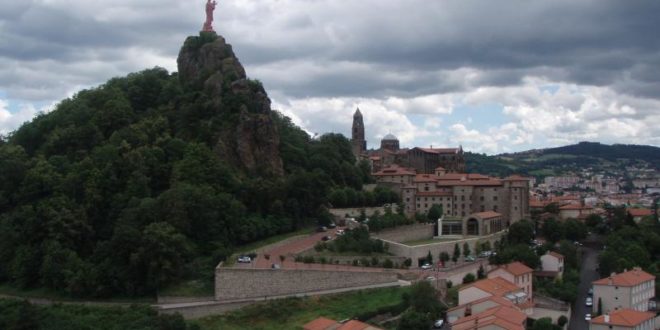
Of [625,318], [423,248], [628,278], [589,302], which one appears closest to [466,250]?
[423,248]

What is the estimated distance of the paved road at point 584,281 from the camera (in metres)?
43.8

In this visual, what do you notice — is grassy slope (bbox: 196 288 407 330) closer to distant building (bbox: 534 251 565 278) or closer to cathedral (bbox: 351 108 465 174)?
distant building (bbox: 534 251 565 278)

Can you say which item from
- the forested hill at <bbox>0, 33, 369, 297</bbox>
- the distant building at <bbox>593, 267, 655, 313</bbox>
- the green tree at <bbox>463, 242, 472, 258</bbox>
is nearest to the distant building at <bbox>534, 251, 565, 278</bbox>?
the green tree at <bbox>463, 242, 472, 258</bbox>

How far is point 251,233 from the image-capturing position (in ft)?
175

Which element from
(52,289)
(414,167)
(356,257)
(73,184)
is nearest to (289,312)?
(356,257)

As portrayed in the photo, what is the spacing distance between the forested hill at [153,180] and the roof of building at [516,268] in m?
16.4

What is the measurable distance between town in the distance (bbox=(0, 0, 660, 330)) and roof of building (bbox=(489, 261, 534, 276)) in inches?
12.3

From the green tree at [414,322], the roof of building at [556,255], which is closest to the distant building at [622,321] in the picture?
the green tree at [414,322]

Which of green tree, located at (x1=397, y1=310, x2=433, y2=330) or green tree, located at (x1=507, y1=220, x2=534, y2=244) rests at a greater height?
green tree, located at (x1=507, y1=220, x2=534, y2=244)

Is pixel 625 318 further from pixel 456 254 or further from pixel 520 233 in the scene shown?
pixel 520 233

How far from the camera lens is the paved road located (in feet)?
144

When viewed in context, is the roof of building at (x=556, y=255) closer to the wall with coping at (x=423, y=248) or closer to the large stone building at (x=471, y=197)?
the wall with coping at (x=423, y=248)

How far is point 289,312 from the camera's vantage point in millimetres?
45469

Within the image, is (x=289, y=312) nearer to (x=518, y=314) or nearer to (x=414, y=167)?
(x=518, y=314)
